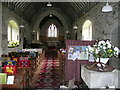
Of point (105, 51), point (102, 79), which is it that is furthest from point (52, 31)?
point (102, 79)

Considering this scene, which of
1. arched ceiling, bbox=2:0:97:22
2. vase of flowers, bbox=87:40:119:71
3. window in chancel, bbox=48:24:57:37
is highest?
arched ceiling, bbox=2:0:97:22

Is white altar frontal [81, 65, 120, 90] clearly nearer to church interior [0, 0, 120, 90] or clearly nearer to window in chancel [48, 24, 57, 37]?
church interior [0, 0, 120, 90]

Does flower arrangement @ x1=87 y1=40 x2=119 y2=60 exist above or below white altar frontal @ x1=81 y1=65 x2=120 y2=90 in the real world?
above

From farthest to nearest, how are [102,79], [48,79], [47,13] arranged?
[47,13]
[48,79]
[102,79]

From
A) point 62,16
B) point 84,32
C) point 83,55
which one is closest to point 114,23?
point 83,55

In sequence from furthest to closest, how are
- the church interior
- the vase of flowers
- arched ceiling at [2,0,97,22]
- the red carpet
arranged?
arched ceiling at [2,0,97,22]
the red carpet
the vase of flowers
the church interior

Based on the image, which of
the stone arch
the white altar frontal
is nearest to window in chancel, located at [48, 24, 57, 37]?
the stone arch

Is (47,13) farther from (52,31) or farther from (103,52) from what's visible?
(103,52)

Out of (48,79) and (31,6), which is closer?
(48,79)

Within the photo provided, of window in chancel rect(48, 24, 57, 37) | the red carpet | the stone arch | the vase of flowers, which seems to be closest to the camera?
the vase of flowers

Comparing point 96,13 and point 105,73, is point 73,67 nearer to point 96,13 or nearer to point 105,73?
point 105,73

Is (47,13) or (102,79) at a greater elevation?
(47,13)

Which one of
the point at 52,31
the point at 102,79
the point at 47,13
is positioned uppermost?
the point at 47,13

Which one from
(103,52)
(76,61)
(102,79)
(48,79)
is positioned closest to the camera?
(102,79)
